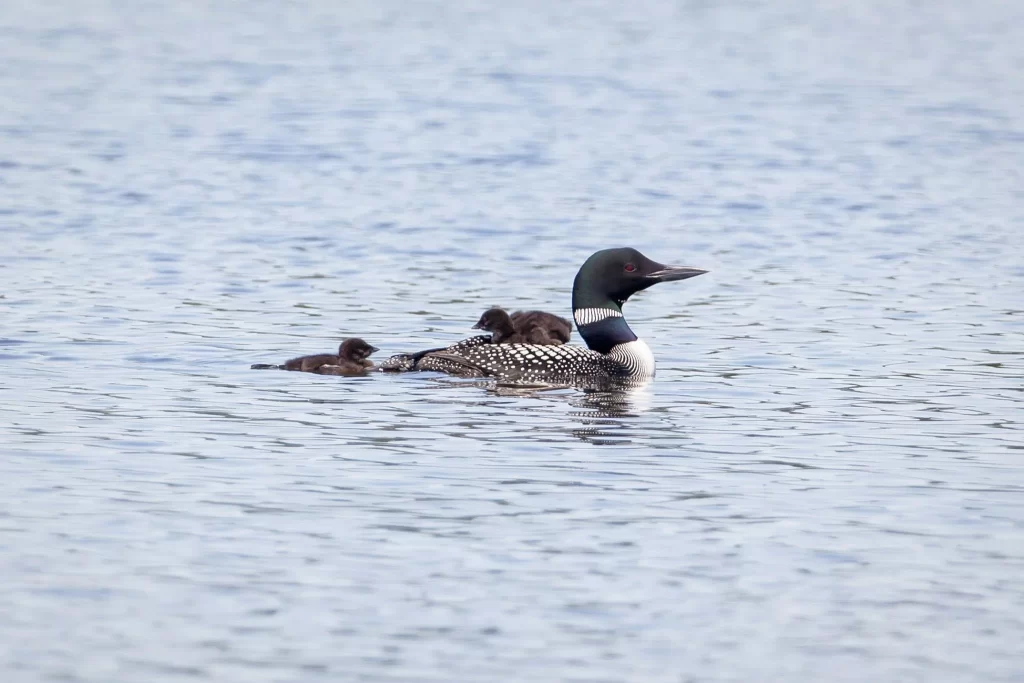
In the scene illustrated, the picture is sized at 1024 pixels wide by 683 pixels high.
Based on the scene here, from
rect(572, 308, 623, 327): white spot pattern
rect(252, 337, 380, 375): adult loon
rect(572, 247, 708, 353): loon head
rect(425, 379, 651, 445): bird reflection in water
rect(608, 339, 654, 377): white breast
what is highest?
rect(572, 247, 708, 353): loon head

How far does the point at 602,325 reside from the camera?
992 cm

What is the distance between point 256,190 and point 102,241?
2.89m

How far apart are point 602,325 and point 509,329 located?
49 cm

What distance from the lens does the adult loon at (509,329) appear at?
9.77 m

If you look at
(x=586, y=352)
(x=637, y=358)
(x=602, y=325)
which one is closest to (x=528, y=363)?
(x=586, y=352)

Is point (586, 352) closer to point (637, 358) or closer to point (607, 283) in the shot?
point (637, 358)

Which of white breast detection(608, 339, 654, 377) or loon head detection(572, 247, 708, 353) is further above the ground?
loon head detection(572, 247, 708, 353)

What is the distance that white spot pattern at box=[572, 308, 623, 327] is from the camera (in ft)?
32.7

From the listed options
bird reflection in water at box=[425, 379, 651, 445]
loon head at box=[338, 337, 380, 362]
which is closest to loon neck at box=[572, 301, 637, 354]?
bird reflection in water at box=[425, 379, 651, 445]

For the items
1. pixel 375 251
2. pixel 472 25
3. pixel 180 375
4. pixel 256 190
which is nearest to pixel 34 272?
pixel 375 251

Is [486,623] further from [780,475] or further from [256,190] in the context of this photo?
[256,190]

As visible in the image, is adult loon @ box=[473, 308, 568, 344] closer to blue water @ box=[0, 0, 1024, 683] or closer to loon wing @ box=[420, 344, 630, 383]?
loon wing @ box=[420, 344, 630, 383]

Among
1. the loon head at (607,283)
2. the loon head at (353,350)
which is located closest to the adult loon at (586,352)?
the loon head at (607,283)

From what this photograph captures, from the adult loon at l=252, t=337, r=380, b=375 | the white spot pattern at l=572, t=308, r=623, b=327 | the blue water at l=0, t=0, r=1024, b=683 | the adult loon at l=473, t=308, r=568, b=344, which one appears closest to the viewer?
the blue water at l=0, t=0, r=1024, b=683
